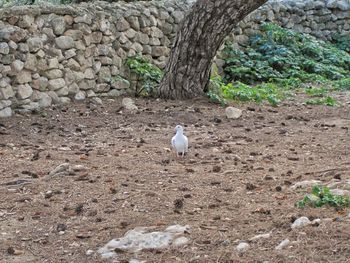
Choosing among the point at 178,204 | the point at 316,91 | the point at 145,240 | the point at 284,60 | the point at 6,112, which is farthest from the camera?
the point at 284,60

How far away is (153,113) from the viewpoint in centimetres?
797

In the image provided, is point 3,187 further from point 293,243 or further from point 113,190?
point 293,243

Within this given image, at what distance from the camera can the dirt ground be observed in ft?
12.1

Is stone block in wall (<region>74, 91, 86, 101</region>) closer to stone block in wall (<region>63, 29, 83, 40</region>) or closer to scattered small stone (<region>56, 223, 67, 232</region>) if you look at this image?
stone block in wall (<region>63, 29, 83, 40</region>)

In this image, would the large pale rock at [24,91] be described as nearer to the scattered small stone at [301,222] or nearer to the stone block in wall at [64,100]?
the stone block in wall at [64,100]

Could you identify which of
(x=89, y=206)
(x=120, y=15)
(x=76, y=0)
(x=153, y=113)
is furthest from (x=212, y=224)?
(x=76, y=0)

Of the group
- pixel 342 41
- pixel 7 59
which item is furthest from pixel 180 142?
pixel 342 41

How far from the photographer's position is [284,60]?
445 inches

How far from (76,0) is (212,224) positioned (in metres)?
7.28

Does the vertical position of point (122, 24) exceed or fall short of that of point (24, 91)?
it exceeds it

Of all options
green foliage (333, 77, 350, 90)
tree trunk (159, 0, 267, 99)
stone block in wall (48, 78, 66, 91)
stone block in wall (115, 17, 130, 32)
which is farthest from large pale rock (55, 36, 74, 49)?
green foliage (333, 77, 350, 90)

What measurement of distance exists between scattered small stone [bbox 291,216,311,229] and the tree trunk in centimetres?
483

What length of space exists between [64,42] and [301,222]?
517 cm

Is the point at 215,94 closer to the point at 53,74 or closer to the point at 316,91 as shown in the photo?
the point at 316,91
